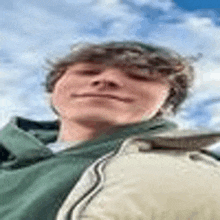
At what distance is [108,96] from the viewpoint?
5.01 ft

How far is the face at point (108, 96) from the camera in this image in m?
1.53

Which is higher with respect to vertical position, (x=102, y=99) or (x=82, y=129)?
(x=102, y=99)

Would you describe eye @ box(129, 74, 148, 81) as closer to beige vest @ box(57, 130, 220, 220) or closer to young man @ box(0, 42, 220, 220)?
young man @ box(0, 42, 220, 220)

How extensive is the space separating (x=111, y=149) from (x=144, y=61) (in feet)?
1.45

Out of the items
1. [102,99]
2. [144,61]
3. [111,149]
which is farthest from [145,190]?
[144,61]

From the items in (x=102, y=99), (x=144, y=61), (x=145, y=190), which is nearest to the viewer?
(x=145, y=190)

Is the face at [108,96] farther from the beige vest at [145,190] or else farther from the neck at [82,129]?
the beige vest at [145,190]

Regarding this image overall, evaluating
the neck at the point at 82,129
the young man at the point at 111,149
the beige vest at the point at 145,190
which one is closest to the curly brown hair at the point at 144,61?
the young man at the point at 111,149

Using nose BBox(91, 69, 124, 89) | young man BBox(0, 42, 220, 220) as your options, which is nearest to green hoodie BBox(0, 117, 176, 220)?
young man BBox(0, 42, 220, 220)

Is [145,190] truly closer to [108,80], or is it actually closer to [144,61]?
[108,80]

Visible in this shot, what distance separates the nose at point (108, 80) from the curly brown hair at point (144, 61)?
32 mm

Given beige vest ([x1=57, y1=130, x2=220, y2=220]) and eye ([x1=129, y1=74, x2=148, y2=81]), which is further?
eye ([x1=129, y1=74, x2=148, y2=81])

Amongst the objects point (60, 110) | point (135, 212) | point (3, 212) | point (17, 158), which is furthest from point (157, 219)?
point (60, 110)

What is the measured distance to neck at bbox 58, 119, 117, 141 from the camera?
157 centimetres
